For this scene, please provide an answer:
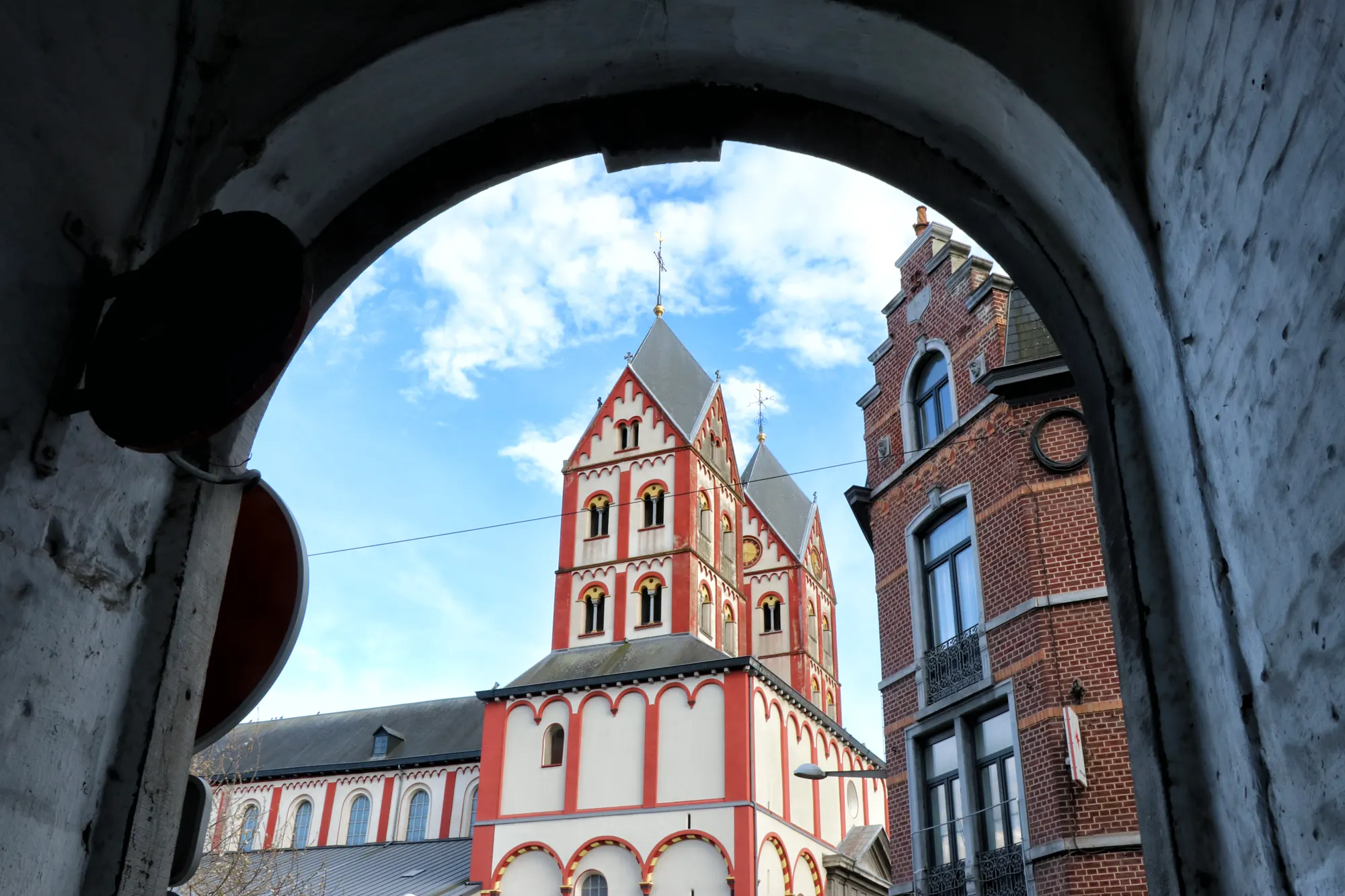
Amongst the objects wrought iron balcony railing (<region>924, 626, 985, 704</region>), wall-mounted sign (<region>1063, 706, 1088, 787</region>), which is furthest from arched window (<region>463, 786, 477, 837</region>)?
wall-mounted sign (<region>1063, 706, 1088, 787</region>)

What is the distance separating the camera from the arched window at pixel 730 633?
43969 millimetres

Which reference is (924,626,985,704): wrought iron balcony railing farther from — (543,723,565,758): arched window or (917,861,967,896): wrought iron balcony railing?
(543,723,565,758): arched window

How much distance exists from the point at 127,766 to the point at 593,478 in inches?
1595

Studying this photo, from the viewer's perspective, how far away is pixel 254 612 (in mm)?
3906

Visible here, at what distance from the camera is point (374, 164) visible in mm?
4207

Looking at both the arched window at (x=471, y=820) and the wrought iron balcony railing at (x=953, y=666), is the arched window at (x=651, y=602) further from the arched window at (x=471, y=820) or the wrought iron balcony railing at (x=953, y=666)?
the wrought iron balcony railing at (x=953, y=666)

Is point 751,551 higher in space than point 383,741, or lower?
higher

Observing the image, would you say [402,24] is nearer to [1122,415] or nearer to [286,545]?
[286,545]

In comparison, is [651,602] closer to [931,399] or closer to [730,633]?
[730,633]

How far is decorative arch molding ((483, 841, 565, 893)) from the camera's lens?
3531 cm

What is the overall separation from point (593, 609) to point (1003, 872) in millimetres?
28894

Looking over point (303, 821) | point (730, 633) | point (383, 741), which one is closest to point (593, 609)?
point (730, 633)

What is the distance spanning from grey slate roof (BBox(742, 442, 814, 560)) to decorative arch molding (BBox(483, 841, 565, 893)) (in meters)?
23.8

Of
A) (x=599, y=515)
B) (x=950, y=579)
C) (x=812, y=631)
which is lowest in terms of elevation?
(x=950, y=579)
